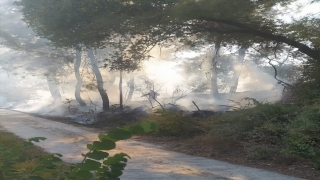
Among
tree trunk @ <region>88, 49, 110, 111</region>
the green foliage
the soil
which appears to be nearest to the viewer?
the green foliage

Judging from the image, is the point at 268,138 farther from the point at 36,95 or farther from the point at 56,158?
the point at 36,95

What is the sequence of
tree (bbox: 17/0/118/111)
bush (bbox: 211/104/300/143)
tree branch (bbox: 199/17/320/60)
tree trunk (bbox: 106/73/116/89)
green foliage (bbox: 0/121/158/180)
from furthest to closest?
tree trunk (bbox: 106/73/116/89), tree (bbox: 17/0/118/111), tree branch (bbox: 199/17/320/60), bush (bbox: 211/104/300/143), green foliage (bbox: 0/121/158/180)

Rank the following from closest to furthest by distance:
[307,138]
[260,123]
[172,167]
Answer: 1. [307,138]
2. [172,167]
3. [260,123]

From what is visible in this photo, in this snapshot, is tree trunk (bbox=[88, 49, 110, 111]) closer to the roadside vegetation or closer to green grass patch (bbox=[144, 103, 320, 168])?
the roadside vegetation

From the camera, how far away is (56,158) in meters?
2.59

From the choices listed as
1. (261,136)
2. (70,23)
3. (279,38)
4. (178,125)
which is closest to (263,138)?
(261,136)

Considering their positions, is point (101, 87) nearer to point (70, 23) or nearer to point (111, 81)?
point (111, 81)

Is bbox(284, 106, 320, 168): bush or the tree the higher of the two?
the tree

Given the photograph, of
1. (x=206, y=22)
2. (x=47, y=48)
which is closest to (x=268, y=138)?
(x=206, y=22)

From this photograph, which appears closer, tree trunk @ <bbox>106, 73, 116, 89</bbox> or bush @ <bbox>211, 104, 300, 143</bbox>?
bush @ <bbox>211, 104, 300, 143</bbox>

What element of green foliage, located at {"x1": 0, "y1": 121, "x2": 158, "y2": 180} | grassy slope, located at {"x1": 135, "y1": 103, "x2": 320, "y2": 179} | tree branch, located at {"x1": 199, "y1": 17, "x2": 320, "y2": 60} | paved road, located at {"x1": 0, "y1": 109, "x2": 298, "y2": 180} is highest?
tree branch, located at {"x1": 199, "y1": 17, "x2": 320, "y2": 60}

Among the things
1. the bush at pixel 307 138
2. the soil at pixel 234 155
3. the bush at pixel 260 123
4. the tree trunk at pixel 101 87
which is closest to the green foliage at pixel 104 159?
the soil at pixel 234 155

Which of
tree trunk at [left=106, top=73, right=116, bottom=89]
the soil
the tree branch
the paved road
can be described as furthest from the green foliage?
tree trunk at [left=106, top=73, right=116, bottom=89]

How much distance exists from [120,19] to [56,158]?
1062cm
